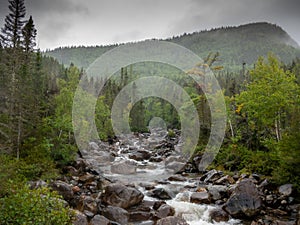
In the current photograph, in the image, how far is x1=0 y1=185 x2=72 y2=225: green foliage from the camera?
1127 centimetres

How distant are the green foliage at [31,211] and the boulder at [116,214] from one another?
6140 mm

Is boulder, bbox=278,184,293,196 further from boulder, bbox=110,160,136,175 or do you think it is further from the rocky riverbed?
boulder, bbox=110,160,136,175

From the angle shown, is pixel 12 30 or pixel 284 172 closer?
pixel 284 172

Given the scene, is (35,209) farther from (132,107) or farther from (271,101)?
(132,107)

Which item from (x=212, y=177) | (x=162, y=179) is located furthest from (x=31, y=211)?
(x=162, y=179)

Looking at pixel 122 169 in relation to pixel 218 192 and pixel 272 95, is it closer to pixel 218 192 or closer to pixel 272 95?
pixel 218 192

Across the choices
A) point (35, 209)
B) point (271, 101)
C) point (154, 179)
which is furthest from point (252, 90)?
point (35, 209)

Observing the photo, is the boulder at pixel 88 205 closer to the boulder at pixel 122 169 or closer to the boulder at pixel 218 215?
the boulder at pixel 218 215

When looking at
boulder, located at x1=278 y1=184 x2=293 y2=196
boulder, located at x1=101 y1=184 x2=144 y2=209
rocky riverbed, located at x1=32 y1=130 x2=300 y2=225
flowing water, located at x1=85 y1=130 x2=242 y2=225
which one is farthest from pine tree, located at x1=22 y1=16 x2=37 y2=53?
boulder, located at x1=278 y1=184 x2=293 y2=196

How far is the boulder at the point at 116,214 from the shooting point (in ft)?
60.0

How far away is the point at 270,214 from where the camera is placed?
1841cm

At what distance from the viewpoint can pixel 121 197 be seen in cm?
2034

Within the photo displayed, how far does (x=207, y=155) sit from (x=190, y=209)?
1570 centimetres

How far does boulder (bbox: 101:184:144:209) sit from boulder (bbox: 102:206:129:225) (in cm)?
108
